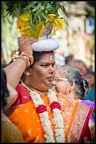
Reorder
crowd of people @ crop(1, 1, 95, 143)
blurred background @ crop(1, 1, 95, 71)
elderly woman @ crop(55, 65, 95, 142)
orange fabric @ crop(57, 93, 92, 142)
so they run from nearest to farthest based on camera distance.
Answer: crowd of people @ crop(1, 1, 95, 143) < orange fabric @ crop(57, 93, 92, 142) < elderly woman @ crop(55, 65, 95, 142) < blurred background @ crop(1, 1, 95, 71)

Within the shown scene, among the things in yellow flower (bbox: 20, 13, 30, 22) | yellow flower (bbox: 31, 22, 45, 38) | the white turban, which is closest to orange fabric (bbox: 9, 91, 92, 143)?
the white turban

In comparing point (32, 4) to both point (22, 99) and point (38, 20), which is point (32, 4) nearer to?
point (38, 20)

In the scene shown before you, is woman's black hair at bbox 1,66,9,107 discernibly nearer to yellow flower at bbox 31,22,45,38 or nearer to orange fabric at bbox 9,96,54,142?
orange fabric at bbox 9,96,54,142

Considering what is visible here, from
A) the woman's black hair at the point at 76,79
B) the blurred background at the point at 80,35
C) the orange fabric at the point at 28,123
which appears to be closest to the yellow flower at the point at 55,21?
the orange fabric at the point at 28,123

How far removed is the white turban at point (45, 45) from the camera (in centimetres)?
418

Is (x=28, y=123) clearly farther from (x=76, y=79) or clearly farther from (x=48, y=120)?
(x=76, y=79)

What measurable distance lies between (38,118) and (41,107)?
0.09m

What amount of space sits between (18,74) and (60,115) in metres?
0.59

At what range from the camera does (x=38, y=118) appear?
4043mm

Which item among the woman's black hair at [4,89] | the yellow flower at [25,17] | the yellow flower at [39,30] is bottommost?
the woman's black hair at [4,89]

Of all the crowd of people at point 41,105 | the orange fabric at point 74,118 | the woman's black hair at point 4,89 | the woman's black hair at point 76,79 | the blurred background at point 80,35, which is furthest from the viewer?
the blurred background at point 80,35

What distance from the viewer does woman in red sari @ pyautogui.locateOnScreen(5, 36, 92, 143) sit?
3.94m

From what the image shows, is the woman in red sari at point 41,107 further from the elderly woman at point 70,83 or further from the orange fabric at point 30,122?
the elderly woman at point 70,83

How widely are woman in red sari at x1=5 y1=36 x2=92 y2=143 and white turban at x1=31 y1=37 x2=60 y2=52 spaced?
0.5 inches
